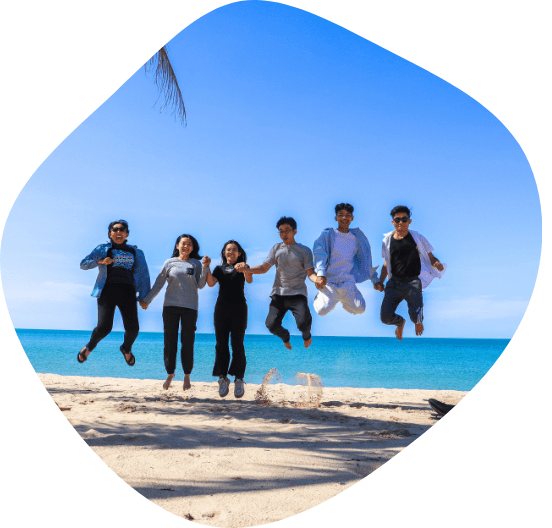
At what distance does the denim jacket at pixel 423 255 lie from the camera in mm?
4086

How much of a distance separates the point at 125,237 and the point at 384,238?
235 cm

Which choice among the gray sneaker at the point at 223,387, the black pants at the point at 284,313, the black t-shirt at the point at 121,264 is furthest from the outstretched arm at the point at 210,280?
the gray sneaker at the point at 223,387

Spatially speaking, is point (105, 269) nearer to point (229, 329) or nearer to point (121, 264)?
point (121, 264)

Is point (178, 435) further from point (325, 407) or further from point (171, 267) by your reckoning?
point (325, 407)

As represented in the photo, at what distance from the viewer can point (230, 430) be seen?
4328mm

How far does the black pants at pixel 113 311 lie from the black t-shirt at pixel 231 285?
84cm

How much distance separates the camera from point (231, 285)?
14.8 ft

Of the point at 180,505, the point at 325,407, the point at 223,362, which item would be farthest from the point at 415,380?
the point at 180,505

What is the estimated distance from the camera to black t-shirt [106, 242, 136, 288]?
4.39 meters

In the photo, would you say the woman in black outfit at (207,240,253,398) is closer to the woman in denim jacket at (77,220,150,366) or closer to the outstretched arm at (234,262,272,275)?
the outstretched arm at (234,262,272,275)

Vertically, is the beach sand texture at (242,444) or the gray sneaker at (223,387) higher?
the gray sneaker at (223,387)

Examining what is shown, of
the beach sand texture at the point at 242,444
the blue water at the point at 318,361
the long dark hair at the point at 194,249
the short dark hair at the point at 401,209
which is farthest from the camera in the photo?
the blue water at the point at 318,361

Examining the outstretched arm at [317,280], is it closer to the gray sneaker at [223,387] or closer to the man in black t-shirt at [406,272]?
the man in black t-shirt at [406,272]

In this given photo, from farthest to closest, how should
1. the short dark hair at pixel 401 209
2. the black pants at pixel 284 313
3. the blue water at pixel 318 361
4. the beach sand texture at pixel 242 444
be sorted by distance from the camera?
the blue water at pixel 318 361, the black pants at pixel 284 313, the short dark hair at pixel 401 209, the beach sand texture at pixel 242 444
